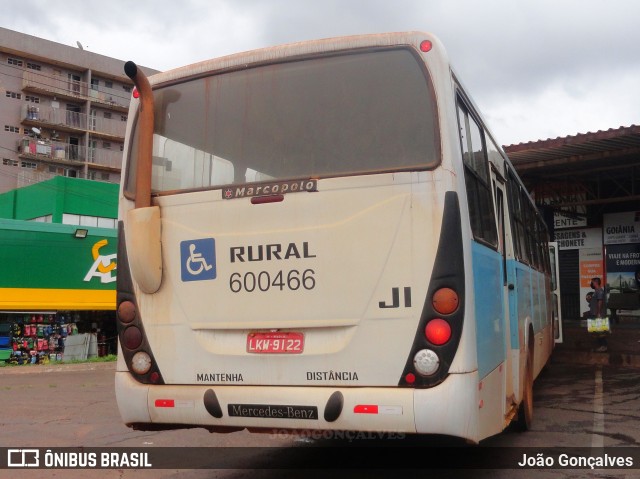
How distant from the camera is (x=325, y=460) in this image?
6301 mm

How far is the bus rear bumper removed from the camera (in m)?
4.12

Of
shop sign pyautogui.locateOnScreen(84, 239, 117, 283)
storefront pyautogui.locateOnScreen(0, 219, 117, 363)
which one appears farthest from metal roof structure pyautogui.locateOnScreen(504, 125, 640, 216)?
storefront pyautogui.locateOnScreen(0, 219, 117, 363)

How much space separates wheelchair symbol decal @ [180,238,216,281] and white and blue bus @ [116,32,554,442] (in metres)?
0.01

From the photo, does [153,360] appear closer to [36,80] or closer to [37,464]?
[37,464]

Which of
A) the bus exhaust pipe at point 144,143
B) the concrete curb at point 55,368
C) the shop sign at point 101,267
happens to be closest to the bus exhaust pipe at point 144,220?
the bus exhaust pipe at point 144,143

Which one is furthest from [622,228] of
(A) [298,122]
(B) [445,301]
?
(B) [445,301]

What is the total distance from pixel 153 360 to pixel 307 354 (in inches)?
46.9

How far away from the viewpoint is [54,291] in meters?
22.1

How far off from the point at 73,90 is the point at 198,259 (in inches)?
1830

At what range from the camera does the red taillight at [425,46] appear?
14.9ft

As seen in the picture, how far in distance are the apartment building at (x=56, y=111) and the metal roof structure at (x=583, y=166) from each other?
31.7 metres

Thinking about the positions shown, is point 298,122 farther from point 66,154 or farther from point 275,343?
point 66,154

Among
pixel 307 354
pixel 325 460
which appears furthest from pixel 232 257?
pixel 325 460

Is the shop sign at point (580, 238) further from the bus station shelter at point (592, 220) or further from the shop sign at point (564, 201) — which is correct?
the shop sign at point (564, 201)
